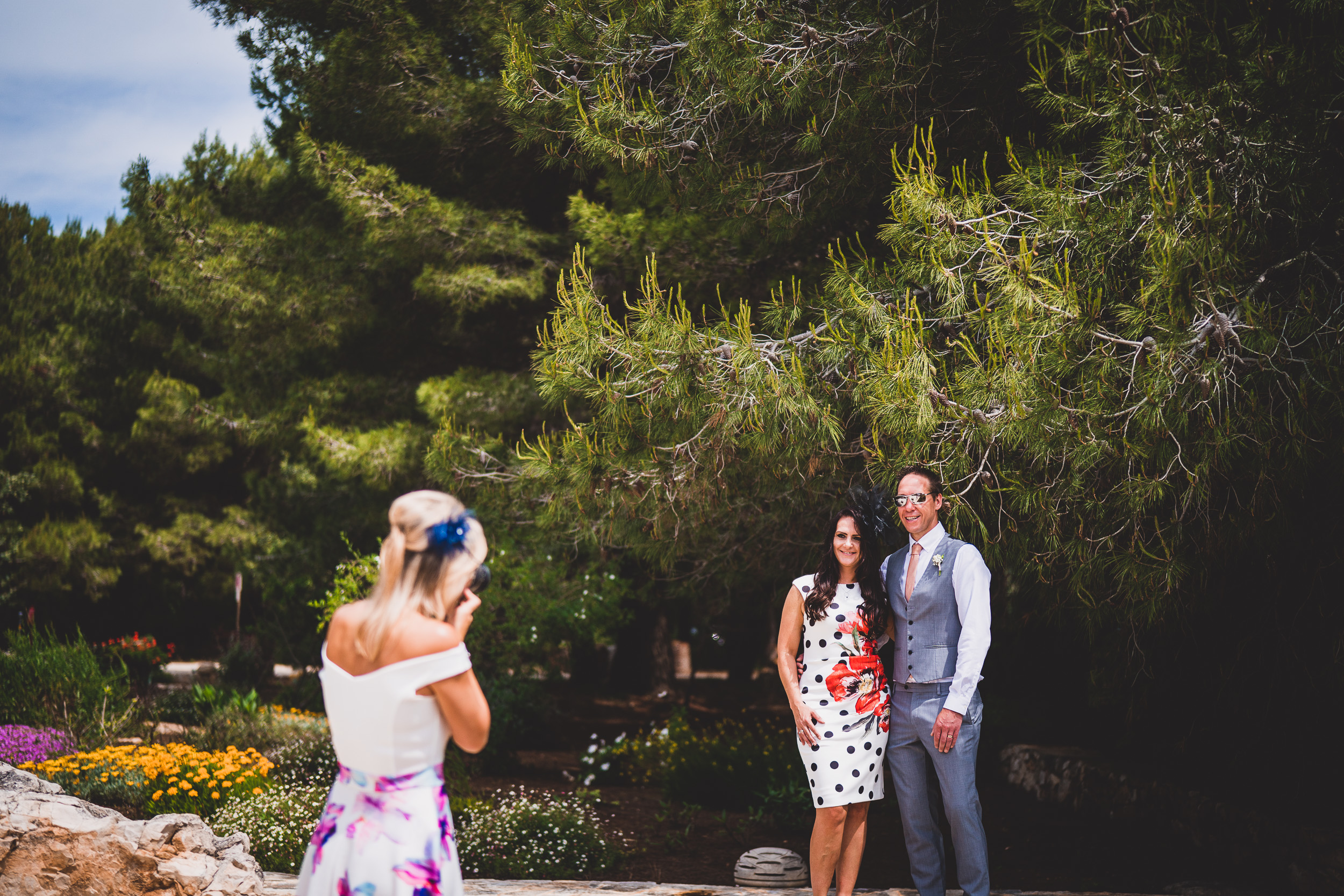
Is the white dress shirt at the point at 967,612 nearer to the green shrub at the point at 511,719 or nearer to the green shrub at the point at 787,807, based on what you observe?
the green shrub at the point at 787,807

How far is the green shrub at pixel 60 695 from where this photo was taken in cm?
721

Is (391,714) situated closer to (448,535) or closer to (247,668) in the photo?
(448,535)

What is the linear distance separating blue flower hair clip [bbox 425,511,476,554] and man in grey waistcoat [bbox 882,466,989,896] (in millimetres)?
2012

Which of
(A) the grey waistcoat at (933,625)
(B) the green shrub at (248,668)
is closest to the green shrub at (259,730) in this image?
(B) the green shrub at (248,668)

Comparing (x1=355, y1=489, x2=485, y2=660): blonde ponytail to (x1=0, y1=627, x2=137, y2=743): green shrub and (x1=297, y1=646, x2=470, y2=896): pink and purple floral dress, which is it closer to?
(x1=297, y1=646, x2=470, y2=896): pink and purple floral dress

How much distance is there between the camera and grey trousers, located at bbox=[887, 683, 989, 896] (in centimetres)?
337

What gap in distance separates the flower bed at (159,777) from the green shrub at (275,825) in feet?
0.56

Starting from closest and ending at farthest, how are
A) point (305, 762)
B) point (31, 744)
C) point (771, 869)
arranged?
point (771, 869)
point (31, 744)
point (305, 762)

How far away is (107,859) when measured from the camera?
3.81m

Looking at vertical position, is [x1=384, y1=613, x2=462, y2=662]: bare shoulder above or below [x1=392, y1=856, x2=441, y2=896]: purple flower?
above

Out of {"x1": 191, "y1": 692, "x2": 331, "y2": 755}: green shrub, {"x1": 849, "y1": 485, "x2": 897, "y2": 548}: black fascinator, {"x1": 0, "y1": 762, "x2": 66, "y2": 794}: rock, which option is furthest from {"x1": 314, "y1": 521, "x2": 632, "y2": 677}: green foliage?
{"x1": 849, "y1": 485, "x2": 897, "y2": 548}: black fascinator

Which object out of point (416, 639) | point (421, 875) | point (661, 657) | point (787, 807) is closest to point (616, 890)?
point (787, 807)

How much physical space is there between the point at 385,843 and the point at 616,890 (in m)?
2.55

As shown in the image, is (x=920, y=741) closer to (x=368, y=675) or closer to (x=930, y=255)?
(x=930, y=255)
